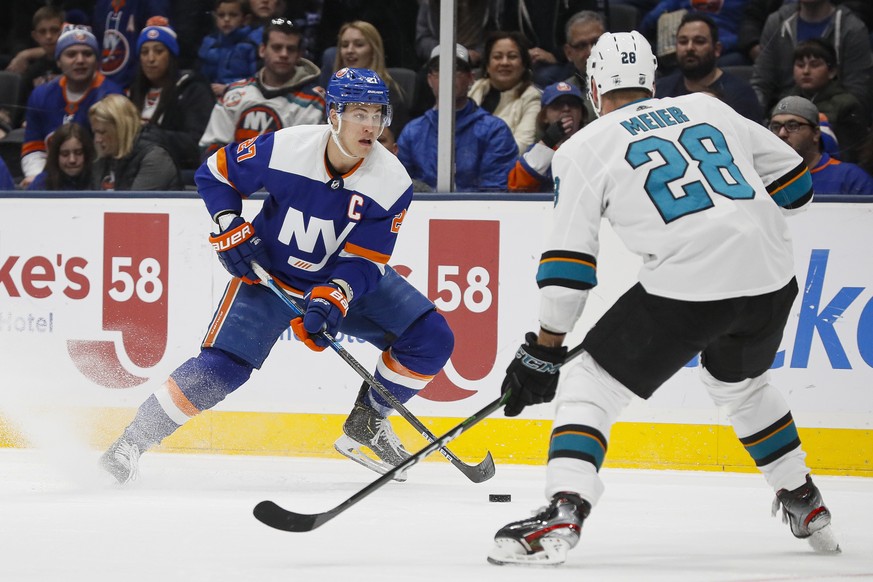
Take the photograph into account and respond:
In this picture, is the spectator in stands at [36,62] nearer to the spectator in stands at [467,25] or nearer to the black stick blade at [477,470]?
the spectator in stands at [467,25]

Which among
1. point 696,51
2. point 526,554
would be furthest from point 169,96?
point 526,554

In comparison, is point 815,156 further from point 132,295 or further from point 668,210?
point 132,295

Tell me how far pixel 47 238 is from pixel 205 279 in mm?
647

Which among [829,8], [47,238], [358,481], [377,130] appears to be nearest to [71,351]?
[47,238]

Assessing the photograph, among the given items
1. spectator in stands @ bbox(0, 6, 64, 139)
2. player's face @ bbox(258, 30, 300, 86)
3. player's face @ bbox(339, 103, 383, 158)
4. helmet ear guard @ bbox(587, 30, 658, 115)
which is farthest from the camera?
spectator in stands @ bbox(0, 6, 64, 139)

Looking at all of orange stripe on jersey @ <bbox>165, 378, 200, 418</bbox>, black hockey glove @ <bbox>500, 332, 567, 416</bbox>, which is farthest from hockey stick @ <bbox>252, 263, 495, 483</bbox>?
black hockey glove @ <bbox>500, 332, 567, 416</bbox>

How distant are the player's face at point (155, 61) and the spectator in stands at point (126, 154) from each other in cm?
25

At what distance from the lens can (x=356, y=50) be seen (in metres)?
5.01

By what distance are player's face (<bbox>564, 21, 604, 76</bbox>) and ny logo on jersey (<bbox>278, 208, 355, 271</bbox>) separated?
1541mm

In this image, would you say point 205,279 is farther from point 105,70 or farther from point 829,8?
point 829,8

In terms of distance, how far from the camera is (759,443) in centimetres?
295

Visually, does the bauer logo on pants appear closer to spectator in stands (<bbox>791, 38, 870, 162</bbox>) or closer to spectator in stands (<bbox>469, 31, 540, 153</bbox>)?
spectator in stands (<bbox>469, 31, 540, 153</bbox>)

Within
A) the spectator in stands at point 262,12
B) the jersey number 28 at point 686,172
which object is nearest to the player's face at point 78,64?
the spectator in stands at point 262,12

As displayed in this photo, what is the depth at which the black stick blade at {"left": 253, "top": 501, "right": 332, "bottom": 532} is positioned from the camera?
2.83 meters
